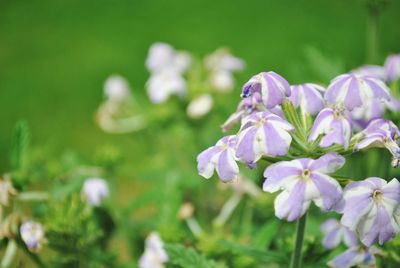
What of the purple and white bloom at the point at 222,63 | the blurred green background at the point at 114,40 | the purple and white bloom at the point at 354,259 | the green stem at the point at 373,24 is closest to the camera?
the purple and white bloom at the point at 354,259

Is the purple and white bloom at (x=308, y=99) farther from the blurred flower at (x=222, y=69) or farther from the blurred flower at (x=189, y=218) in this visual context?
the blurred flower at (x=222, y=69)

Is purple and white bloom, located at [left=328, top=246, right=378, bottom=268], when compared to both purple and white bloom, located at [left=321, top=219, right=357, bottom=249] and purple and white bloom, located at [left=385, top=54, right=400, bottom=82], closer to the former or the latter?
purple and white bloom, located at [left=321, top=219, right=357, bottom=249]

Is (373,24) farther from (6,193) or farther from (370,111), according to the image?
(6,193)

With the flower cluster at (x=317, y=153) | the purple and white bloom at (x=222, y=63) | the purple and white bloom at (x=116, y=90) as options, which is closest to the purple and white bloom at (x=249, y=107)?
the flower cluster at (x=317, y=153)

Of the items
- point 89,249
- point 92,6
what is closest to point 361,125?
point 89,249

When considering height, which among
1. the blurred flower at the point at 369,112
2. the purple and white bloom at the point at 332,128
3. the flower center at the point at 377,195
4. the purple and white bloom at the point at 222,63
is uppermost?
the purple and white bloom at the point at 222,63

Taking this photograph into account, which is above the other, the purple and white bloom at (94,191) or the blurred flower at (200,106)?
the blurred flower at (200,106)

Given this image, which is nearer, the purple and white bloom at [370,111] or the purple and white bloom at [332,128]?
the purple and white bloom at [332,128]
